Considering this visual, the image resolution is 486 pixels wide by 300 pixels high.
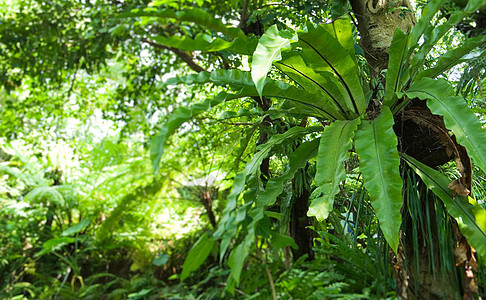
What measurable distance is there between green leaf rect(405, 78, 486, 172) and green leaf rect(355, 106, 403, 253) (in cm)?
8

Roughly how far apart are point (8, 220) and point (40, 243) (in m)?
0.41

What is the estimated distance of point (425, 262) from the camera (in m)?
0.78

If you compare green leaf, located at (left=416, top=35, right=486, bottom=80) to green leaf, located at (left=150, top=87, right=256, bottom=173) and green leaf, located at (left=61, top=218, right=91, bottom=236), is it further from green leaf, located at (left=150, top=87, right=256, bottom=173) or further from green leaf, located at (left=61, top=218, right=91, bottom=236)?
green leaf, located at (left=61, top=218, right=91, bottom=236)

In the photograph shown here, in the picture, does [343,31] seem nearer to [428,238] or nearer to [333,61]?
[333,61]

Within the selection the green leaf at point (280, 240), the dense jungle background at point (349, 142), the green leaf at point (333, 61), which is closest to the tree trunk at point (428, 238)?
the dense jungle background at point (349, 142)

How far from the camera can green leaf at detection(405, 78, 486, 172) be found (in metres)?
0.62

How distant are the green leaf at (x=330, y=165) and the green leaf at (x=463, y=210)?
0.54ft

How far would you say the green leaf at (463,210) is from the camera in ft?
2.18

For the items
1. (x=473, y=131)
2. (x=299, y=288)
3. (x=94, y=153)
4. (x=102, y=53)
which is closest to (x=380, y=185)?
(x=473, y=131)

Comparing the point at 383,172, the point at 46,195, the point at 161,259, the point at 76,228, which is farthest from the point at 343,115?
the point at 46,195

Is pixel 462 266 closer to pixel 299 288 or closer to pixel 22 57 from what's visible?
pixel 299 288

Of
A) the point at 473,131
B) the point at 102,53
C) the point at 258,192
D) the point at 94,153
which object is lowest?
the point at 258,192

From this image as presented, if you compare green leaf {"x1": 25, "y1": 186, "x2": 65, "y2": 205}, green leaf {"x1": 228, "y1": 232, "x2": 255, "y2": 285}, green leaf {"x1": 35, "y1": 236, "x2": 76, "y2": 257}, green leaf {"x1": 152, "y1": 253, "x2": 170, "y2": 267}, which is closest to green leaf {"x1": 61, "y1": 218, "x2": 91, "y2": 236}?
green leaf {"x1": 35, "y1": 236, "x2": 76, "y2": 257}

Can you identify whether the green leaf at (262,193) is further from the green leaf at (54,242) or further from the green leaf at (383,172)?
the green leaf at (54,242)
